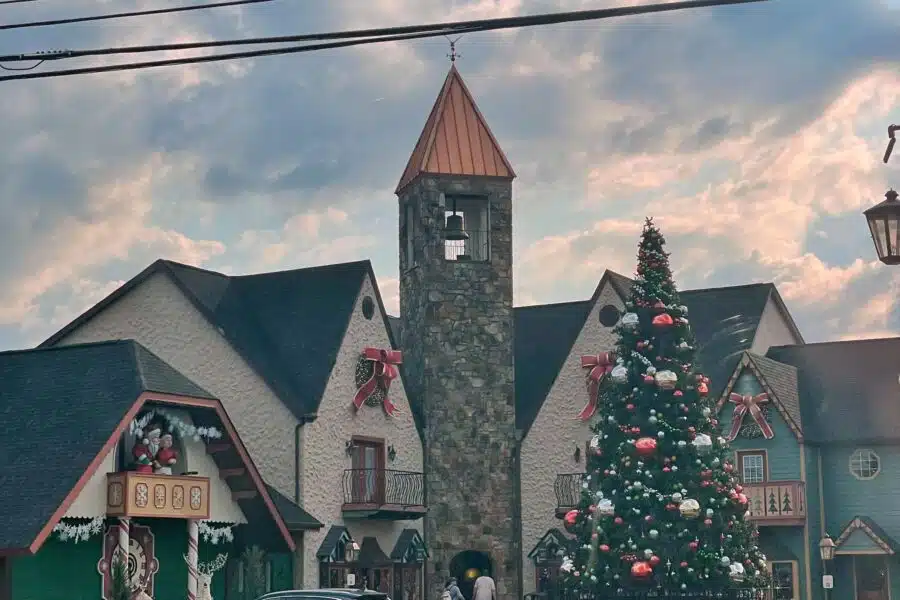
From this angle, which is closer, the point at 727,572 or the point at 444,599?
the point at 727,572

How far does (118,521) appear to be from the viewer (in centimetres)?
3069

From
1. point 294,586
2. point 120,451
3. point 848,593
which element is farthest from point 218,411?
point 848,593

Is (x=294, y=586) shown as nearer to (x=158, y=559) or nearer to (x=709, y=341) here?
(x=158, y=559)

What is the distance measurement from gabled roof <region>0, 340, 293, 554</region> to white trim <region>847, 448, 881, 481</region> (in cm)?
2018

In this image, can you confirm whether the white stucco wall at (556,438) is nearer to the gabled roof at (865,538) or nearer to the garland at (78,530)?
the gabled roof at (865,538)

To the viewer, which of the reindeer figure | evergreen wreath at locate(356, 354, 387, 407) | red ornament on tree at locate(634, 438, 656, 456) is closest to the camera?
red ornament on tree at locate(634, 438, 656, 456)

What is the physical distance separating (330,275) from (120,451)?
12.9 metres

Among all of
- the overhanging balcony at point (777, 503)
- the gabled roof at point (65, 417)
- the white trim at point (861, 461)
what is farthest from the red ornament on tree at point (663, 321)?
the white trim at point (861, 461)

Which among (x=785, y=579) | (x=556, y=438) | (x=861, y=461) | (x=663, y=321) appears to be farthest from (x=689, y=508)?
(x=861, y=461)

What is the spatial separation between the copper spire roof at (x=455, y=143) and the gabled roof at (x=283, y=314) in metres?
3.98

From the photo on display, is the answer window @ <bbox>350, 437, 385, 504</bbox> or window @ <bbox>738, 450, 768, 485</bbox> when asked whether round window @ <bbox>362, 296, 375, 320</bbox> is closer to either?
window @ <bbox>350, 437, 385, 504</bbox>

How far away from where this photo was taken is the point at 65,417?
1177 inches

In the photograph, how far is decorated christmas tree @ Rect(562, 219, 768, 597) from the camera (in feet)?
107

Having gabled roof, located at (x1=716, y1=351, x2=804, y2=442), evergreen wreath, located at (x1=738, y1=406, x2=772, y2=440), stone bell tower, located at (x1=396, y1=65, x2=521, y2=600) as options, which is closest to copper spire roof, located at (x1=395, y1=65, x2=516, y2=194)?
stone bell tower, located at (x1=396, y1=65, x2=521, y2=600)
